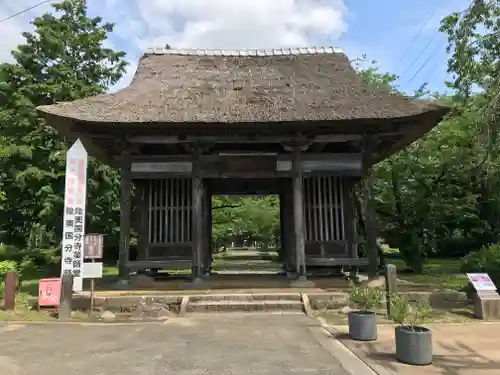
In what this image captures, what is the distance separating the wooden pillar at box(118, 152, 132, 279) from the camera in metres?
10.8

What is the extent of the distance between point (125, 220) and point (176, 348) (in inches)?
215

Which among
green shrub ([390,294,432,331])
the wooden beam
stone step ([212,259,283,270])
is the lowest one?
stone step ([212,259,283,270])

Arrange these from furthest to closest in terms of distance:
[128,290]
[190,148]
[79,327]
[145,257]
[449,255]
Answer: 1. [449,255]
2. [145,257]
3. [190,148]
4. [128,290]
5. [79,327]

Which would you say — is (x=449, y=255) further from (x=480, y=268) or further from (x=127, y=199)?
(x=127, y=199)

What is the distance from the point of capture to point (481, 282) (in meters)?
8.55

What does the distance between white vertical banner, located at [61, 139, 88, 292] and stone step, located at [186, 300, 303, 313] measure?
2.70m

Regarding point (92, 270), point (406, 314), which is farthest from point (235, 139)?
point (406, 314)

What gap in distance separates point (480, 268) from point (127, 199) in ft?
32.5

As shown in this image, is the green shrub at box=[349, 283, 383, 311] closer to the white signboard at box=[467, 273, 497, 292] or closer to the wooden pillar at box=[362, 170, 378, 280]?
the white signboard at box=[467, 273, 497, 292]

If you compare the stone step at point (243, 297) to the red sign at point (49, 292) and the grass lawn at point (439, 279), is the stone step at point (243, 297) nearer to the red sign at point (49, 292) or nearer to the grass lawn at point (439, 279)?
the red sign at point (49, 292)

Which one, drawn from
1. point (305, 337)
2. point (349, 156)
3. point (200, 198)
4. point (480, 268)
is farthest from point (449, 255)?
point (305, 337)

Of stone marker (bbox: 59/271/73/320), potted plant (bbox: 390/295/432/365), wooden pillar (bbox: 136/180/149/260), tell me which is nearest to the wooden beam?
wooden pillar (bbox: 136/180/149/260)

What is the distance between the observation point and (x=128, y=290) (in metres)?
10.5

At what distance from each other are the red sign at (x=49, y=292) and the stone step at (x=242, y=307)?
3.16m
